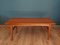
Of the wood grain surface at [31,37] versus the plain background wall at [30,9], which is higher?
the plain background wall at [30,9]

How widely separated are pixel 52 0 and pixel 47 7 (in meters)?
0.26

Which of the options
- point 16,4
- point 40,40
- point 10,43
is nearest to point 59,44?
point 40,40

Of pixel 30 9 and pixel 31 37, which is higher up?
pixel 30 9

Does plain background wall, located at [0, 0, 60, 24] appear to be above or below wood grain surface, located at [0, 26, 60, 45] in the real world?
above

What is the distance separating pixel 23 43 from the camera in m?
2.88

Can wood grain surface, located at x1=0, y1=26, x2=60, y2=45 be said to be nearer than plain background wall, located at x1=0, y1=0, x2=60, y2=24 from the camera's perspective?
Yes

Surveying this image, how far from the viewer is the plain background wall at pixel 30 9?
403 cm

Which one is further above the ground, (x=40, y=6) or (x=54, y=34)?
(x=40, y=6)

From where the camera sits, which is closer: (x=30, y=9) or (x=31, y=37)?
(x=31, y=37)

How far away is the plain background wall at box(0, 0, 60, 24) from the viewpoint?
159 inches

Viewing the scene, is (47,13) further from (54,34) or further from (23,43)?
(23,43)

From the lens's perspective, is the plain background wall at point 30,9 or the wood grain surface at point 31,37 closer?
the wood grain surface at point 31,37

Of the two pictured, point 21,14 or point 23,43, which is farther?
point 21,14

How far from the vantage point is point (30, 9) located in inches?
161
